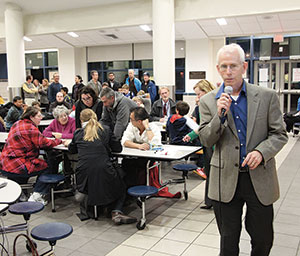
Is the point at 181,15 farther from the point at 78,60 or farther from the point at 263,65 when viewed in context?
the point at 78,60

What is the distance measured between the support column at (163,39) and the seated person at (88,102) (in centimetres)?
395

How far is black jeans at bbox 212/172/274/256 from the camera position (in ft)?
6.72

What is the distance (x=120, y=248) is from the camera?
11.3ft

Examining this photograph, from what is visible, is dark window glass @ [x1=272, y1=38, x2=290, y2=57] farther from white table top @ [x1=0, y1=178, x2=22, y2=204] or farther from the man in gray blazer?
white table top @ [x1=0, y1=178, x2=22, y2=204]

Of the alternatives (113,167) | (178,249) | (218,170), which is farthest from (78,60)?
(218,170)

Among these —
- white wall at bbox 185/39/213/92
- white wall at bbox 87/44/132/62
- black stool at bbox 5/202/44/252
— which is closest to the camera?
black stool at bbox 5/202/44/252

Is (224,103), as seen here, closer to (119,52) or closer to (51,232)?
(51,232)

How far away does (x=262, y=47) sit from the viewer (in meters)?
13.7

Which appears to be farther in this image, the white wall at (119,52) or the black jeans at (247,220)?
the white wall at (119,52)

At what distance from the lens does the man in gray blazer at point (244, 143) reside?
1971 millimetres

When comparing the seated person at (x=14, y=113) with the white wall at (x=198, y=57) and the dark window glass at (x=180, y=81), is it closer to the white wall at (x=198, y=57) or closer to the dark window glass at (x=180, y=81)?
the white wall at (x=198, y=57)

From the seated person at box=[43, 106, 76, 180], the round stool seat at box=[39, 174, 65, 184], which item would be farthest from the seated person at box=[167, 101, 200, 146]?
the round stool seat at box=[39, 174, 65, 184]

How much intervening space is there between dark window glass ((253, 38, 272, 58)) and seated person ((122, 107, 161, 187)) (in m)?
10.3

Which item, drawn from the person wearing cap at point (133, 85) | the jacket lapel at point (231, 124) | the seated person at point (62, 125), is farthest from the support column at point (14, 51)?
→ the jacket lapel at point (231, 124)
